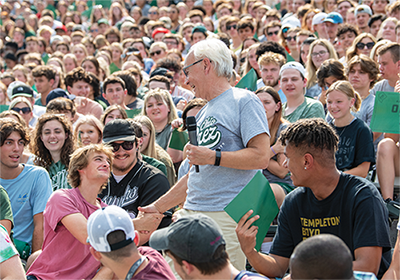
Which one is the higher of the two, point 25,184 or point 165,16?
point 165,16

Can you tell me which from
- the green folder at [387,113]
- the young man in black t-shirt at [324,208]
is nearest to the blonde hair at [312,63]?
the green folder at [387,113]

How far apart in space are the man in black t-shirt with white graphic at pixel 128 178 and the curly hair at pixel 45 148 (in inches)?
43.0

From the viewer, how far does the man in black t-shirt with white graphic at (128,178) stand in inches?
158

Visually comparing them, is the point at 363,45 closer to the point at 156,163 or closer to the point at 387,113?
the point at 387,113

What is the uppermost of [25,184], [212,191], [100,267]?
[212,191]

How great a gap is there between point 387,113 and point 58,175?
3.49 m

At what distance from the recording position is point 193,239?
1.99 meters

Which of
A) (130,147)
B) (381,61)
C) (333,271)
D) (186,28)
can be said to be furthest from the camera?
(186,28)

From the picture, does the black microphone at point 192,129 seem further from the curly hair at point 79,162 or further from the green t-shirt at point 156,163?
the green t-shirt at point 156,163

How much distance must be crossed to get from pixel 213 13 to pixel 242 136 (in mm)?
11292

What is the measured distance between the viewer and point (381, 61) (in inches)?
222

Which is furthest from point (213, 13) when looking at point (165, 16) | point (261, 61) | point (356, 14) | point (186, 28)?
point (261, 61)

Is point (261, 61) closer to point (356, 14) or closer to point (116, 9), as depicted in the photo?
point (356, 14)

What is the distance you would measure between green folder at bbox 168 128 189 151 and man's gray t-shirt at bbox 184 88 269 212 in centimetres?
227
